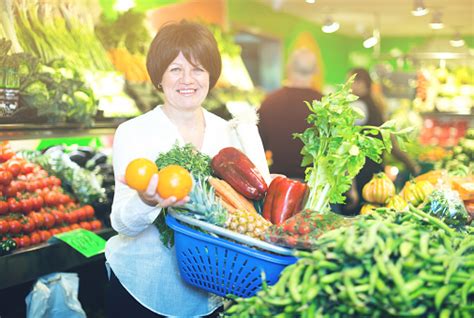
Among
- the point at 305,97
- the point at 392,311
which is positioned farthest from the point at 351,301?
the point at 305,97

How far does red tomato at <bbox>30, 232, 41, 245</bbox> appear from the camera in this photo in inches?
153

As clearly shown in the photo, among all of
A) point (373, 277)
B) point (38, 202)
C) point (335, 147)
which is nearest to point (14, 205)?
point (38, 202)

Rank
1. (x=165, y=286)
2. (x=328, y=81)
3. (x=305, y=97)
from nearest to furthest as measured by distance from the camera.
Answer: (x=165, y=286) < (x=305, y=97) < (x=328, y=81)

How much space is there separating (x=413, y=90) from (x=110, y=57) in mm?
6056

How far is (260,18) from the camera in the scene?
428 inches

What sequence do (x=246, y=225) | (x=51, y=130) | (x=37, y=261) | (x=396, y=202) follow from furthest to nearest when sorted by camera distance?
1. (x=51, y=130)
2. (x=37, y=261)
3. (x=396, y=202)
4. (x=246, y=225)

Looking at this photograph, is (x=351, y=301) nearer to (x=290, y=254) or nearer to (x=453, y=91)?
(x=290, y=254)

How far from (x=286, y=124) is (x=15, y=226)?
206cm

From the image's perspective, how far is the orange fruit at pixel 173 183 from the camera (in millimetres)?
2055

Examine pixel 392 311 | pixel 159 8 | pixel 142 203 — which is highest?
pixel 159 8

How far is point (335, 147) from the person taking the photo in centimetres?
245

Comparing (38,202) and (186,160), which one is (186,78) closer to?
(186,160)

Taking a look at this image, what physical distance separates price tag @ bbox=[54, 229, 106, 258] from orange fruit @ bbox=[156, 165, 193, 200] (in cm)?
192

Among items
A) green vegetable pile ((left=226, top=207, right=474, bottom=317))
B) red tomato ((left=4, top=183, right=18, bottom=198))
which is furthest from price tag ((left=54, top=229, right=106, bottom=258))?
green vegetable pile ((left=226, top=207, right=474, bottom=317))
